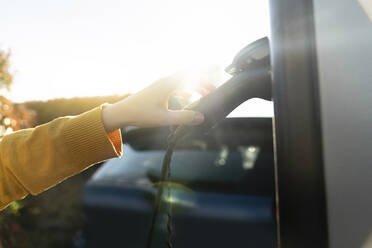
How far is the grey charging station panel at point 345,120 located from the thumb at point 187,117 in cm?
34

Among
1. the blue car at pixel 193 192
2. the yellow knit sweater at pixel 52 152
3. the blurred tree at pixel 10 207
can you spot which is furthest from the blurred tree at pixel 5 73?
the yellow knit sweater at pixel 52 152

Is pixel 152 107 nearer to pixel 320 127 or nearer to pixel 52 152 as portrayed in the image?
pixel 52 152

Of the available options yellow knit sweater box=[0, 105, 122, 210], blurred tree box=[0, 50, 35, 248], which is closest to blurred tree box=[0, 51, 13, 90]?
blurred tree box=[0, 50, 35, 248]

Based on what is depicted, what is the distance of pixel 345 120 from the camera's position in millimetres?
593

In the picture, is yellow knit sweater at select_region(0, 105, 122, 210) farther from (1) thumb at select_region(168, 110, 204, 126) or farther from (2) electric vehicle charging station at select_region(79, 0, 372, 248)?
(2) electric vehicle charging station at select_region(79, 0, 372, 248)

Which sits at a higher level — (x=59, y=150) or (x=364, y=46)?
(x=364, y=46)

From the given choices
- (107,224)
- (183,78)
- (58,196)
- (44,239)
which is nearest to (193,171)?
(107,224)

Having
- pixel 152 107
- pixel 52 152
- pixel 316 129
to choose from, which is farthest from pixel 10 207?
pixel 316 129

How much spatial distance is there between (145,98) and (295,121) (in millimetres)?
500

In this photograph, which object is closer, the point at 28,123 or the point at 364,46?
the point at 364,46

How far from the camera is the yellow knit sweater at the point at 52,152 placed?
110 cm

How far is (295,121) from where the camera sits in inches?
22.6

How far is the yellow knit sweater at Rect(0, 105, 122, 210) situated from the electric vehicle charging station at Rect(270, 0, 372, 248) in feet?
2.11

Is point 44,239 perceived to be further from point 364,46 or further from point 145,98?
point 364,46
